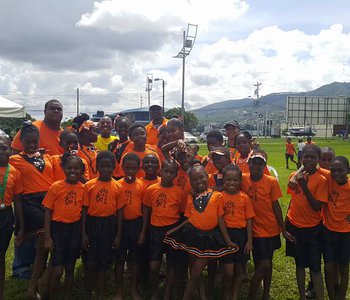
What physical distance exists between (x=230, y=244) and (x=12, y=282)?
3016 millimetres

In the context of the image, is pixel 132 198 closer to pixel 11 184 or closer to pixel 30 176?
pixel 30 176

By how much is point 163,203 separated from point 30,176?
5.07 feet

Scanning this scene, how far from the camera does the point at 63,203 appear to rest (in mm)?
4141

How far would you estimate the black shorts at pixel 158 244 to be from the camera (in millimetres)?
4422

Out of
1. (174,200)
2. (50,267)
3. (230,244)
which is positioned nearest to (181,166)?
(174,200)

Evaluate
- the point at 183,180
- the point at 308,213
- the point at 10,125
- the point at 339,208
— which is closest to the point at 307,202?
the point at 308,213

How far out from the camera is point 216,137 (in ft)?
18.1

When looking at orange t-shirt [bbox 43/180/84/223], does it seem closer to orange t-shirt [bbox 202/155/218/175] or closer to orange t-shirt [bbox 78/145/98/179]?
orange t-shirt [bbox 78/145/98/179]

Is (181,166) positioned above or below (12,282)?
above

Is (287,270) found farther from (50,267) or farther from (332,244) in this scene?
(50,267)

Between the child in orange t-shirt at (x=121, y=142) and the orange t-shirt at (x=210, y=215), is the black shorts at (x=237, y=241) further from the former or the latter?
the child in orange t-shirt at (x=121, y=142)

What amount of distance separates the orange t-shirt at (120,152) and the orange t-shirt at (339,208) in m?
2.55

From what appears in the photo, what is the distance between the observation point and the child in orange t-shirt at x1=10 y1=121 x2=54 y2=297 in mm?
4379

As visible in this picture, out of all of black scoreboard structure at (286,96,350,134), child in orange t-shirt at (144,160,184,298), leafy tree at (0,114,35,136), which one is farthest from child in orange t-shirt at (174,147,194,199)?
black scoreboard structure at (286,96,350,134)
